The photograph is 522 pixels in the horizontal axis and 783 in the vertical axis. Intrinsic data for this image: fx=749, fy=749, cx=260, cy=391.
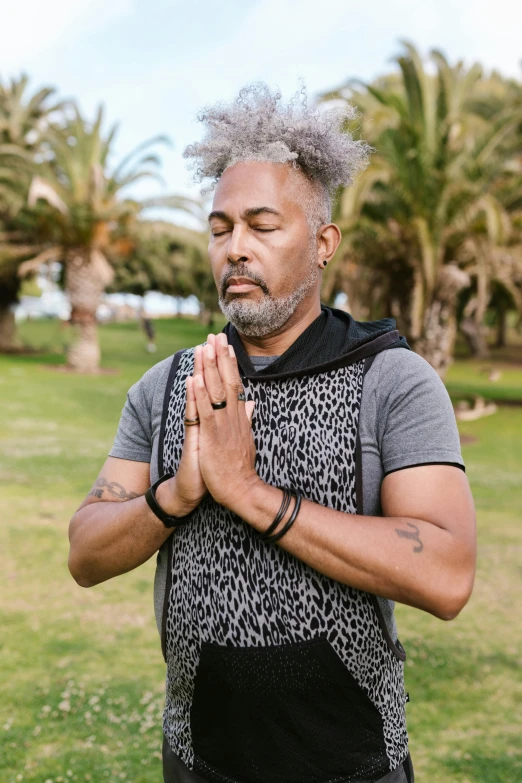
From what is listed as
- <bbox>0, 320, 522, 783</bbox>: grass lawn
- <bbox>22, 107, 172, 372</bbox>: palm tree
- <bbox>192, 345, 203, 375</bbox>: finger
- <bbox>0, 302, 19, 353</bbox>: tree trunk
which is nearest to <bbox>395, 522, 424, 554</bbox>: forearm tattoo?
<bbox>192, 345, 203, 375</bbox>: finger

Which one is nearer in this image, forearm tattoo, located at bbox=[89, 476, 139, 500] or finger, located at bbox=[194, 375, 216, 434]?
finger, located at bbox=[194, 375, 216, 434]

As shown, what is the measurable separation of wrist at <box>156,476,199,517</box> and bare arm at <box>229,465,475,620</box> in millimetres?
148

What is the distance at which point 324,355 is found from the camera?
6.79 feet

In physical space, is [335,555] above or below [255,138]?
below

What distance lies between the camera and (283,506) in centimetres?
177

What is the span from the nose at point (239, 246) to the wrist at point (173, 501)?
0.62m

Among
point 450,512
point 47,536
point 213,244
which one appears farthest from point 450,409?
point 47,536

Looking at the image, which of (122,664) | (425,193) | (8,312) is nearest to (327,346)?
(122,664)

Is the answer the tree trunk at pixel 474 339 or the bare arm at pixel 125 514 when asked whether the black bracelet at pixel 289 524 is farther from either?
the tree trunk at pixel 474 339

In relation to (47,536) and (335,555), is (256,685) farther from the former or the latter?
(47,536)

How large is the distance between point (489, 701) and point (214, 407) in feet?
13.3

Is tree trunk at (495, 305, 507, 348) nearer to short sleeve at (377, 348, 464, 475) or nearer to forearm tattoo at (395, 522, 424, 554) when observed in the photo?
short sleeve at (377, 348, 464, 475)

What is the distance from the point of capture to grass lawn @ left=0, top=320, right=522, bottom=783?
425 cm

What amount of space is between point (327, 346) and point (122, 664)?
13.4 ft
